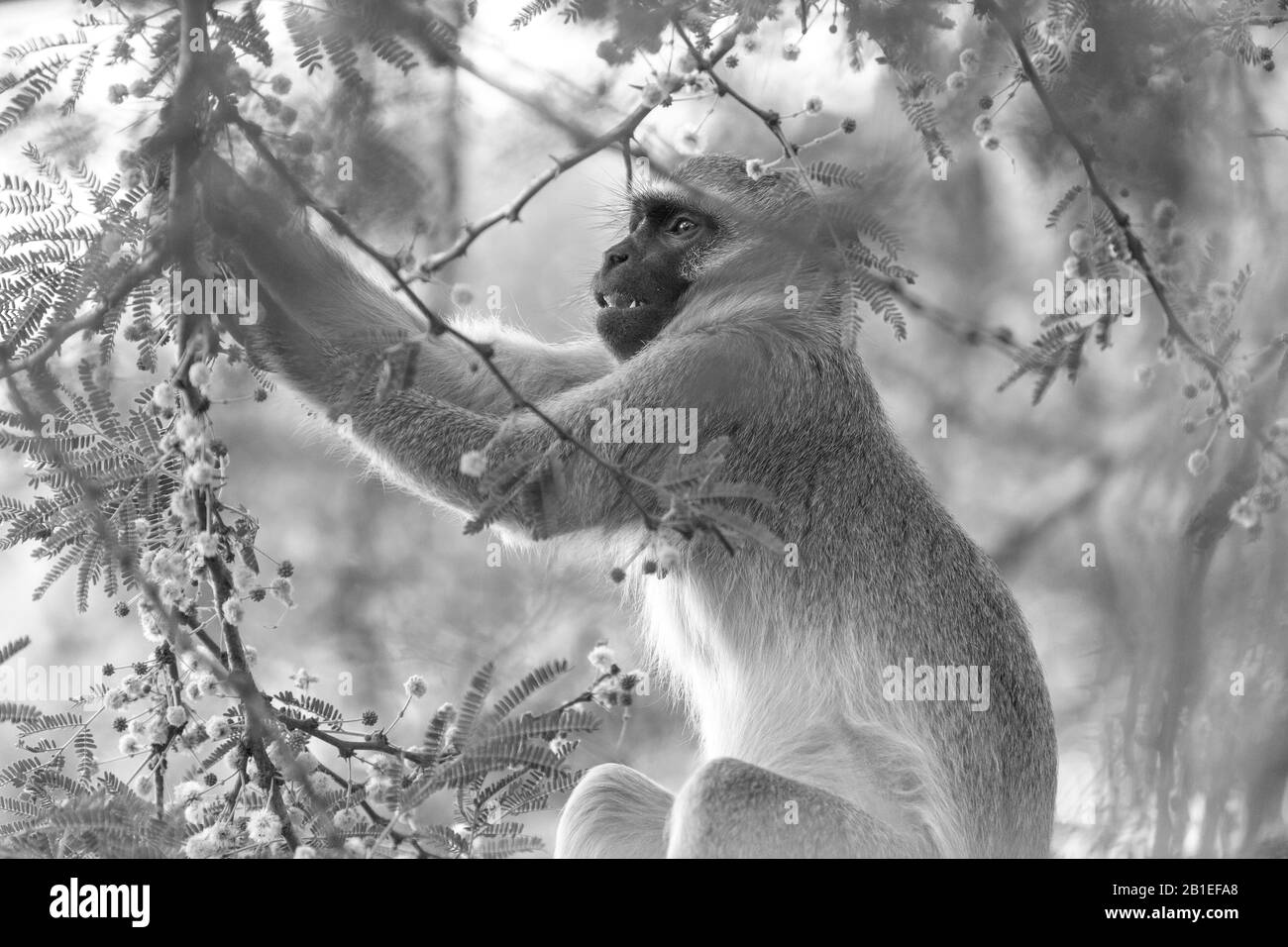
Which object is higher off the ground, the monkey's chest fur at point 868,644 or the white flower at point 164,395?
the white flower at point 164,395

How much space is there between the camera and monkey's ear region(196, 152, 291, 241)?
4633 millimetres

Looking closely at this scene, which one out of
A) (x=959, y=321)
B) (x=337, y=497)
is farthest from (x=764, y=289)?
(x=337, y=497)

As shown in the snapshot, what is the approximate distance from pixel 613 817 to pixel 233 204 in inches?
116

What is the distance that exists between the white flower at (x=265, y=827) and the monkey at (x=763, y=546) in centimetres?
162

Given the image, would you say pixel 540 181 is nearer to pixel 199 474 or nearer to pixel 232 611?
pixel 199 474

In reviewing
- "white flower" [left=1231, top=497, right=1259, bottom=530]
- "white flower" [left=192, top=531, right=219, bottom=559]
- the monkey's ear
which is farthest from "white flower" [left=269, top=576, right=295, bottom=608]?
"white flower" [left=1231, top=497, right=1259, bottom=530]

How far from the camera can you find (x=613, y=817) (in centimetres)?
602

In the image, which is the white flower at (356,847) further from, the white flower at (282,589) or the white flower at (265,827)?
the white flower at (282,589)

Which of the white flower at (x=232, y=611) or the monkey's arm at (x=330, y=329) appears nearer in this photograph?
the white flower at (x=232, y=611)

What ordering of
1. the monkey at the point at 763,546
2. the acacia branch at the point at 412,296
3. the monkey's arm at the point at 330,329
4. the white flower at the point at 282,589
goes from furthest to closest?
the monkey at the point at 763,546, the monkey's arm at the point at 330,329, the white flower at the point at 282,589, the acacia branch at the point at 412,296

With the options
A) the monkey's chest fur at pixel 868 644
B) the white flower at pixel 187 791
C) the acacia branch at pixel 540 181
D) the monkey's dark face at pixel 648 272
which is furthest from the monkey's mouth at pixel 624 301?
the white flower at pixel 187 791

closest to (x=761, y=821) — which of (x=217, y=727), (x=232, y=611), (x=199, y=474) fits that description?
(x=217, y=727)

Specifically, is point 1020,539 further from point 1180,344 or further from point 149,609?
point 149,609

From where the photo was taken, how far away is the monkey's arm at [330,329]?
16.5ft
